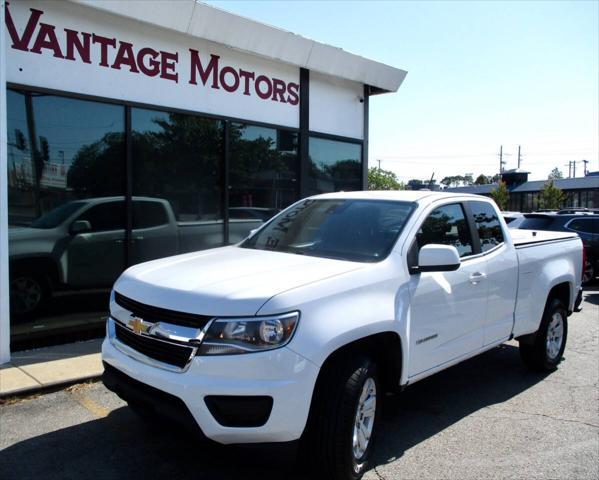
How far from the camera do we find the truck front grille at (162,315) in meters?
2.99

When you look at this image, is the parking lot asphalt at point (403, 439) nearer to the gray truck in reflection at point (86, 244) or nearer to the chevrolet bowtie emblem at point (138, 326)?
the chevrolet bowtie emblem at point (138, 326)

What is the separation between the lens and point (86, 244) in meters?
6.75

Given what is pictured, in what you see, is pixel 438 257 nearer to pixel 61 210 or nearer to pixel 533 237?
pixel 533 237

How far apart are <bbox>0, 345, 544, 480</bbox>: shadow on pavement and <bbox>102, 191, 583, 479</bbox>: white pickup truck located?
0.31 m

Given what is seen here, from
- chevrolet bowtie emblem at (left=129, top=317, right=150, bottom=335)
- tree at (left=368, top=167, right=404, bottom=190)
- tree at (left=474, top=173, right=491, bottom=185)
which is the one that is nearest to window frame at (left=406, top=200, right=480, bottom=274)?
chevrolet bowtie emblem at (left=129, top=317, right=150, bottom=335)

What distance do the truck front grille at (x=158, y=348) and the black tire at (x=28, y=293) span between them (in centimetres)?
335

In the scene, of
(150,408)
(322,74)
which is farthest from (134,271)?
(322,74)

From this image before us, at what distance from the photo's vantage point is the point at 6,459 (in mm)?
3621

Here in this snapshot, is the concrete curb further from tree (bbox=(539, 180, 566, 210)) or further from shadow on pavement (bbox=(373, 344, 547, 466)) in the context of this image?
tree (bbox=(539, 180, 566, 210))

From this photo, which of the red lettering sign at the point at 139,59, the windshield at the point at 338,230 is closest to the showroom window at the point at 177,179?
the red lettering sign at the point at 139,59

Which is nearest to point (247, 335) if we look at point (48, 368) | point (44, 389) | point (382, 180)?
point (44, 389)

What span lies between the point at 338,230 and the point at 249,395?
1730 mm

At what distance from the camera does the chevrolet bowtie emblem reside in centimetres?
323

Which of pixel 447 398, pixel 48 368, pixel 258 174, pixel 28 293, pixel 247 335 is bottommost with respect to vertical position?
pixel 447 398
